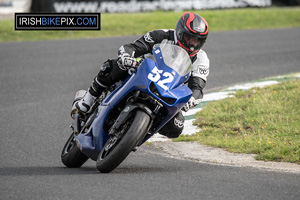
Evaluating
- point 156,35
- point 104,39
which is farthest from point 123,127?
point 104,39

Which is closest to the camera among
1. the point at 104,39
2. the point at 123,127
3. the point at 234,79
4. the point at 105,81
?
the point at 123,127

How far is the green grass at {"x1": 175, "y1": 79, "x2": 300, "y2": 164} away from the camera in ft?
23.4

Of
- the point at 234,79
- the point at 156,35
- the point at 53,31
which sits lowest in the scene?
the point at 53,31

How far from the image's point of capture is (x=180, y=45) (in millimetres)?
6605

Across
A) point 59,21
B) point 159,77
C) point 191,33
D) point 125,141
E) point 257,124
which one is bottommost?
point 59,21

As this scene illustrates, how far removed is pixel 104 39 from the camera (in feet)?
59.6

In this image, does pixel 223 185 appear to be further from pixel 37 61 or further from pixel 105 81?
pixel 37 61

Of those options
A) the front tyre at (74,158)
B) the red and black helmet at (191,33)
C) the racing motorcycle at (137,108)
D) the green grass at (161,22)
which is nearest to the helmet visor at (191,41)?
the red and black helmet at (191,33)

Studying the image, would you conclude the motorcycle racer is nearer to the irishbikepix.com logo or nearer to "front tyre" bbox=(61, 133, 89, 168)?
"front tyre" bbox=(61, 133, 89, 168)

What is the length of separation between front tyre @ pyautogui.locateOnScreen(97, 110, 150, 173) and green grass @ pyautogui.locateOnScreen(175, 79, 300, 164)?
6.02ft

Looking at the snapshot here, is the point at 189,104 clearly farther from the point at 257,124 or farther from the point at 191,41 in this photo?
the point at 257,124

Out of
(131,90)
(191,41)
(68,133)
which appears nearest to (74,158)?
(131,90)

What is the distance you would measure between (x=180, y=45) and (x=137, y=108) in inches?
49.4

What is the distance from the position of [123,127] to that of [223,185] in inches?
42.5
